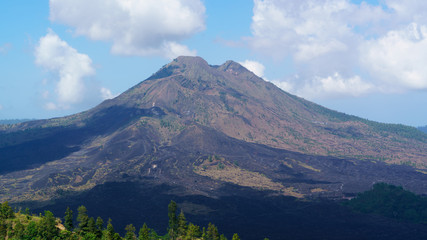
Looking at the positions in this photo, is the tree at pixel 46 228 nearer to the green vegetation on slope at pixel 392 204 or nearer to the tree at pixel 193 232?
the tree at pixel 193 232

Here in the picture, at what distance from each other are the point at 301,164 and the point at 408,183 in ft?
165

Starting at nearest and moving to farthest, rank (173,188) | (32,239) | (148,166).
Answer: (32,239) → (173,188) → (148,166)

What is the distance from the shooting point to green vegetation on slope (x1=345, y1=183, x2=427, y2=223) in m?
109

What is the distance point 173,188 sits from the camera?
14050 centimetres

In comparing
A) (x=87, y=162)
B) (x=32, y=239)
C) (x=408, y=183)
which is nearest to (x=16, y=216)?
(x=32, y=239)

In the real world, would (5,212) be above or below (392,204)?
above

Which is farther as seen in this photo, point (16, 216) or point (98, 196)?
point (98, 196)

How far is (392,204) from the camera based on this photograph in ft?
375

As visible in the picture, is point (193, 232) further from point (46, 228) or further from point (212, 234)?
point (46, 228)

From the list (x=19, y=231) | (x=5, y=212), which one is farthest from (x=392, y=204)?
(x=5, y=212)

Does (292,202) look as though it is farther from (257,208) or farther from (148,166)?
(148,166)

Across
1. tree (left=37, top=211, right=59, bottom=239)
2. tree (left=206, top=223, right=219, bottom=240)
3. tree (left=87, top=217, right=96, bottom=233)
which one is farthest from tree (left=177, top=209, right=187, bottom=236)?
tree (left=37, top=211, right=59, bottom=239)

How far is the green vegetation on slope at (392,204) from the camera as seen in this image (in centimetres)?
10862

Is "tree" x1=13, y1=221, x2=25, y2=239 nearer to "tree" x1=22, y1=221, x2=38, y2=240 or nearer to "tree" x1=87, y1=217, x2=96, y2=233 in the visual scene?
"tree" x1=22, y1=221, x2=38, y2=240
